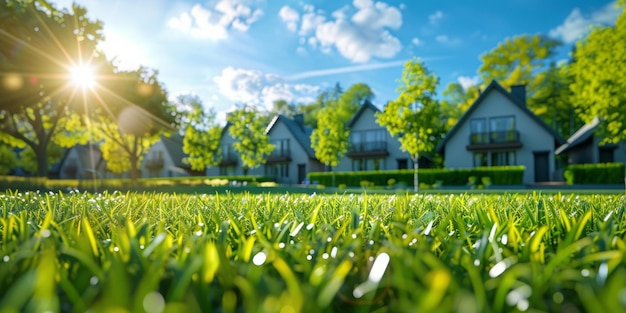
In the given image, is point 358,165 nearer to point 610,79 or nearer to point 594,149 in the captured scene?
point 594,149

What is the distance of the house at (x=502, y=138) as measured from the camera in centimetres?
3409

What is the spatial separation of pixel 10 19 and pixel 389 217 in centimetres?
2227

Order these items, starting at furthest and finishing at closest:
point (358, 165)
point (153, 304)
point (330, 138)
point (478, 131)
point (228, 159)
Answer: point (228, 159) < point (358, 165) < point (330, 138) < point (478, 131) < point (153, 304)

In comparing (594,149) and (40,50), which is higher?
(40,50)

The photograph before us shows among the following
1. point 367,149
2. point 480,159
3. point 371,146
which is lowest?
point 480,159

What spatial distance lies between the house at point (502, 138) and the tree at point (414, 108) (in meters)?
11.7

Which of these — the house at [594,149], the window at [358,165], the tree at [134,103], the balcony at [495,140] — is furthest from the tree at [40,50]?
the house at [594,149]

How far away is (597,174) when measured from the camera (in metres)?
29.0

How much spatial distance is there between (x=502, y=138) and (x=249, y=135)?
26.6 meters

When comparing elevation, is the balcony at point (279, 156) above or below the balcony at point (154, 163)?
above

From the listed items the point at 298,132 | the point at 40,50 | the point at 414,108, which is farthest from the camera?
the point at 298,132

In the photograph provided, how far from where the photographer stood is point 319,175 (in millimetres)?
38875

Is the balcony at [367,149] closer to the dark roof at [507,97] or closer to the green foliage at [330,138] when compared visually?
the green foliage at [330,138]

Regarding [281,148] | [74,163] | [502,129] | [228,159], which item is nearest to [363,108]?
[281,148]
